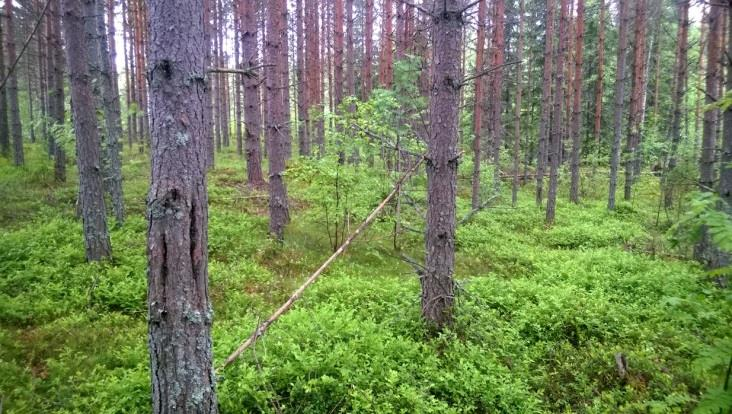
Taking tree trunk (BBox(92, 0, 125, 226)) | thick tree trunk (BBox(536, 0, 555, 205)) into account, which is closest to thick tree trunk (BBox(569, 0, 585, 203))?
thick tree trunk (BBox(536, 0, 555, 205))

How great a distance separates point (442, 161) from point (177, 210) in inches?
131

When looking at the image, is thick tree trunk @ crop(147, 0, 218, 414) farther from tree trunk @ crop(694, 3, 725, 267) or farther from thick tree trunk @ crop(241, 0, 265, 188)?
tree trunk @ crop(694, 3, 725, 267)

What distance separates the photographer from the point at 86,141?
773cm

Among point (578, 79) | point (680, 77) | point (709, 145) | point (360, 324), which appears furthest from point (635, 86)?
point (360, 324)

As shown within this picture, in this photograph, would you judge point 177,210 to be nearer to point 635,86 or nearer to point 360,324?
point 360,324

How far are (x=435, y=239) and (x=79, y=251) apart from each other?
6556mm

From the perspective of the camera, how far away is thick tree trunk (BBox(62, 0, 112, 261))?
24.7 ft

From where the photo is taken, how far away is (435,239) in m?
→ 5.37

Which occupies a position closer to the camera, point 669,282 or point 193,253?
point 193,253

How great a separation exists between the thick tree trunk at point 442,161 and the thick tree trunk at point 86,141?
5967 millimetres

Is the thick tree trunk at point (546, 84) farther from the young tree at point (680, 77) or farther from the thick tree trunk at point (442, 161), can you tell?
the thick tree trunk at point (442, 161)

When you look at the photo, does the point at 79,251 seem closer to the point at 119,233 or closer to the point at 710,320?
the point at 119,233

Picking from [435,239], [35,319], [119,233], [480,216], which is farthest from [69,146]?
[480,216]

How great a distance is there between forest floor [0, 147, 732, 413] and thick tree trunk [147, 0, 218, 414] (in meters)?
0.63
